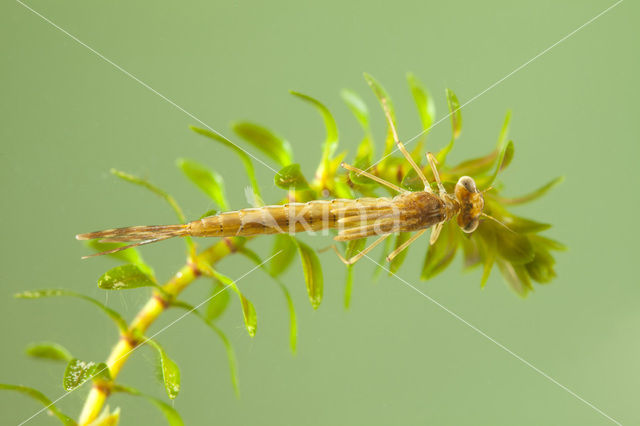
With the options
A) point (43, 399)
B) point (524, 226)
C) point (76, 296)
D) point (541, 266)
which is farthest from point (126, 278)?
point (541, 266)

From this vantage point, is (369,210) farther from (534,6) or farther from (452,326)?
(534,6)

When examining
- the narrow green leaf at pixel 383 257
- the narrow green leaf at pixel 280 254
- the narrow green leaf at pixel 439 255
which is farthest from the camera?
the narrow green leaf at pixel 383 257

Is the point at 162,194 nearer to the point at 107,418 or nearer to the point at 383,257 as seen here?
the point at 107,418

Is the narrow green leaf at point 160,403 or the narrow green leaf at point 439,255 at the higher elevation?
the narrow green leaf at point 439,255

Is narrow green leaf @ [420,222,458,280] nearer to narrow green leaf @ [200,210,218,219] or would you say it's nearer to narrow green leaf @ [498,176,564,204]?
narrow green leaf @ [498,176,564,204]

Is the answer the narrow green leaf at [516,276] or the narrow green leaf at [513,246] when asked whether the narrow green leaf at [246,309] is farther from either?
the narrow green leaf at [516,276]

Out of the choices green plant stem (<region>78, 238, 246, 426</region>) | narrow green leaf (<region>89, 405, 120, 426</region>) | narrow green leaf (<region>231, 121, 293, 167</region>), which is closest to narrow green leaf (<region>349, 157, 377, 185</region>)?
narrow green leaf (<region>231, 121, 293, 167</region>)

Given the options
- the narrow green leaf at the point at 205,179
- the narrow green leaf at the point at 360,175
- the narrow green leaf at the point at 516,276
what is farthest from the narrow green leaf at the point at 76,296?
the narrow green leaf at the point at 516,276
